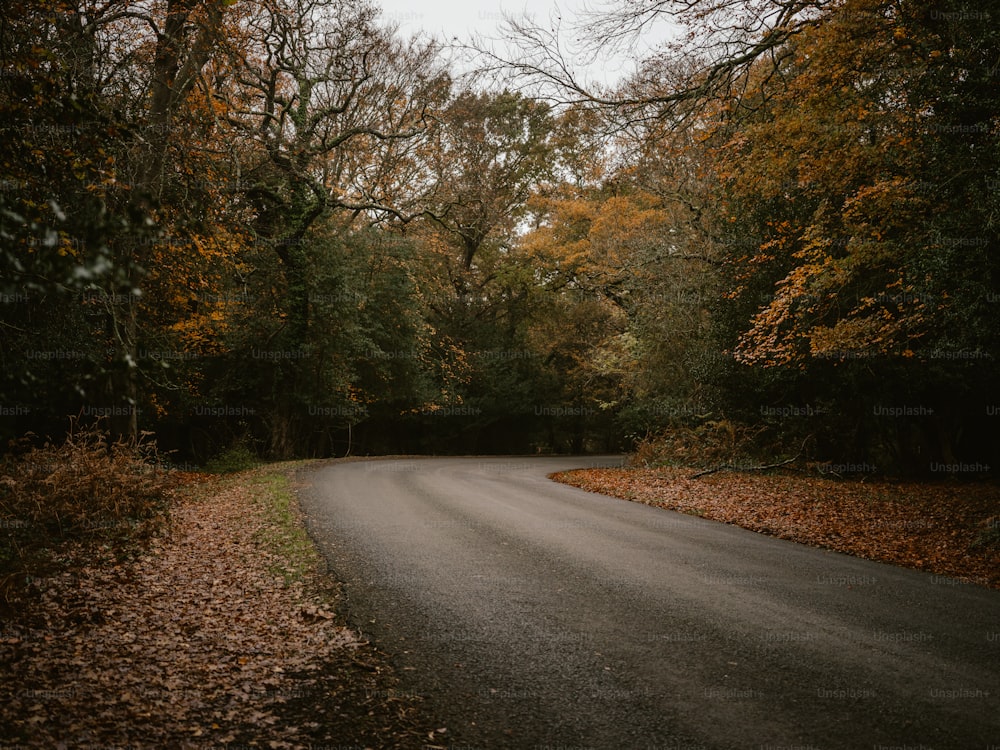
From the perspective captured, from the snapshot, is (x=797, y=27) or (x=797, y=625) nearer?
(x=797, y=625)

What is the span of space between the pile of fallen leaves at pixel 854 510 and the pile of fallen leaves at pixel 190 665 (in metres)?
7.32

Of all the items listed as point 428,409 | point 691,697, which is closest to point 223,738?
point 691,697

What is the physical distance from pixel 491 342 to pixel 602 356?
9.51 meters

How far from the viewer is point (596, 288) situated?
89.2 feet

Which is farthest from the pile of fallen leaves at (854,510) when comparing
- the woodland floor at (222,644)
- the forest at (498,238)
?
the forest at (498,238)

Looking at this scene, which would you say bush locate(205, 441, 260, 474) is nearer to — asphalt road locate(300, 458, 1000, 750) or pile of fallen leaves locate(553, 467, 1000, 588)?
pile of fallen leaves locate(553, 467, 1000, 588)

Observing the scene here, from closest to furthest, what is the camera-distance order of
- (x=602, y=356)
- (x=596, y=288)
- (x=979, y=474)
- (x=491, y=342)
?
(x=979, y=474) < (x=602, y=356) < (x=596, y=288) < (x=491, y=342)

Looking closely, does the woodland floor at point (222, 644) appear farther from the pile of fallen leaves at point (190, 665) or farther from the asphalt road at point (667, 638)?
the asphalt road at point (667, 638)

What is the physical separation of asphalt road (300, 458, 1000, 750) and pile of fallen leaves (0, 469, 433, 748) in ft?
1.32

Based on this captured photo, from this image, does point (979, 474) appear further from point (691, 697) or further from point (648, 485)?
point (691, 697)

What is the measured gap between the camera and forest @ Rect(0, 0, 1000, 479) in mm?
7930

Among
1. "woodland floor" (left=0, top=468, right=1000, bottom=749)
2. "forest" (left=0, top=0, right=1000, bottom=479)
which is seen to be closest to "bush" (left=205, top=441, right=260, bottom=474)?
"forest" (left=0, top=0, right=1000, bottom=479)

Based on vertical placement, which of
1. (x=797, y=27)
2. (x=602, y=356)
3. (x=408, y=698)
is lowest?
(x=408, y=698)

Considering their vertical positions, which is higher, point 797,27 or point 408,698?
point 797,27
